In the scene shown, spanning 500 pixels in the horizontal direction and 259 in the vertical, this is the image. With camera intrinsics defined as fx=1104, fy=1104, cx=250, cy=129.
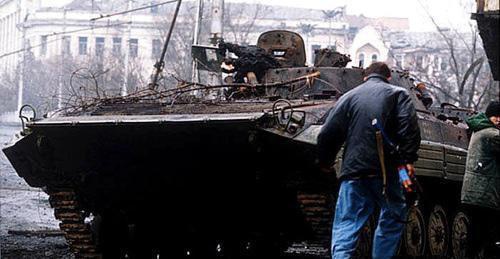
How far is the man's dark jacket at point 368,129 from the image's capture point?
725cm

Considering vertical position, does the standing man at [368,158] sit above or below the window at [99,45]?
below

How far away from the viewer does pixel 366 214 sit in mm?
7324

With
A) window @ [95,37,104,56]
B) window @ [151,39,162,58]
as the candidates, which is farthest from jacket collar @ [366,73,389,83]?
window @ [151,39,162,58]

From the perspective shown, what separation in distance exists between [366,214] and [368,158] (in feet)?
1.25

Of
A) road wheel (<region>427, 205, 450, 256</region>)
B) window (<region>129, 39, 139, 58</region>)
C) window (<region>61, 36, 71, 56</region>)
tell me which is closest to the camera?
road wheel (<region>427, 205, 450, 256</region>)

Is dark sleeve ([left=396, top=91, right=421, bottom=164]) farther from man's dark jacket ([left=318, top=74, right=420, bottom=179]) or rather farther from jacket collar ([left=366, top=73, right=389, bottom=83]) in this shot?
jacket collar ([left=366, top=73, right=389, bottom=83])

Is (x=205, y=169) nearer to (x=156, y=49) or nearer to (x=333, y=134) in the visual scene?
(x=333, y=134)

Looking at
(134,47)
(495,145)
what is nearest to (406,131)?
(495,145)

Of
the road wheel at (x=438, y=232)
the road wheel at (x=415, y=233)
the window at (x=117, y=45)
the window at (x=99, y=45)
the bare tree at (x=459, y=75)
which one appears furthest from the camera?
the window at (x=117, y=45)

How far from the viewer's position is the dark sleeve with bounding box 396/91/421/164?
23.7 ft

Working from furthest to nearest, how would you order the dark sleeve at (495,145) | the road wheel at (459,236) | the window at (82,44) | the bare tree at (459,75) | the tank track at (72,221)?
the window at (82,44) < the bare tree at (459,75) < the road wheel at (459,236) < the tank track at (72,221) < the dark sleeve at (495,145)

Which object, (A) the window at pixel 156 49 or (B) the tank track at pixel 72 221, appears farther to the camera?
(A) the window at pixel 156 49

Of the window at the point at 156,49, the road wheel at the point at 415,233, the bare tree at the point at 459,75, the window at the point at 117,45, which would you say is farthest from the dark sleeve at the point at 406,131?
the window at the point at 117,45

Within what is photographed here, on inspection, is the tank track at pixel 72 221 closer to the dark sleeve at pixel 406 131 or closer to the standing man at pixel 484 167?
the standing man at pixel 484 167
